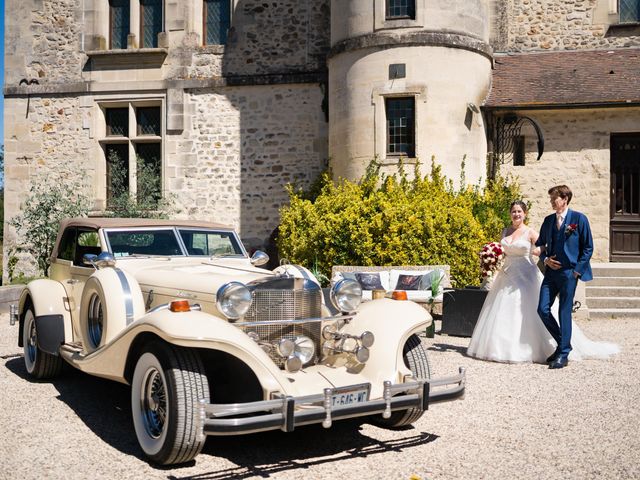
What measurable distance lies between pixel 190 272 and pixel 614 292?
837cm

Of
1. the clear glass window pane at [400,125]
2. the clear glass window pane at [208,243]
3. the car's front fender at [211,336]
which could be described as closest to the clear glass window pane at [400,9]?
the clear glass window pane at [400,125]

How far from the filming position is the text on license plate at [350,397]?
12.5ft

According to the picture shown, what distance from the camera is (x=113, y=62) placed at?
15.5 metres

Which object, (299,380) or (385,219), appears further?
(385,219)

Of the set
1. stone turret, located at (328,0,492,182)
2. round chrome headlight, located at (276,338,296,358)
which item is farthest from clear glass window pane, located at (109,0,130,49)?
round chrome headlight, located at (276,338,296,358)

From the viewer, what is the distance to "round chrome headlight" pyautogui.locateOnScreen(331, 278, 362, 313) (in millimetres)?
4582

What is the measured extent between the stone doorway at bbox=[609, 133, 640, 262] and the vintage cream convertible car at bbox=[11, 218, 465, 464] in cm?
1035

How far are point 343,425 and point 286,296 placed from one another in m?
1.15

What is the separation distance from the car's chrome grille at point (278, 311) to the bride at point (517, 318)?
11.0ft

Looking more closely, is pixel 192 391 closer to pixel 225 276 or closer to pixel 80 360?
pixel 225 276

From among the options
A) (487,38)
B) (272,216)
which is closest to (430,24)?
(487,38)

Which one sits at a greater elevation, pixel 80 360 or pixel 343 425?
pixel 80 360

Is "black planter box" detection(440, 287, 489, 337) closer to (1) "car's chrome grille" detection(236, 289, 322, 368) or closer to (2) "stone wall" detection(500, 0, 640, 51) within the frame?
(1) "car's chrome grille" detection(236, 289, 322, 368)

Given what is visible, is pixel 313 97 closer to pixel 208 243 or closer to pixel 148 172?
pixel 148 172
